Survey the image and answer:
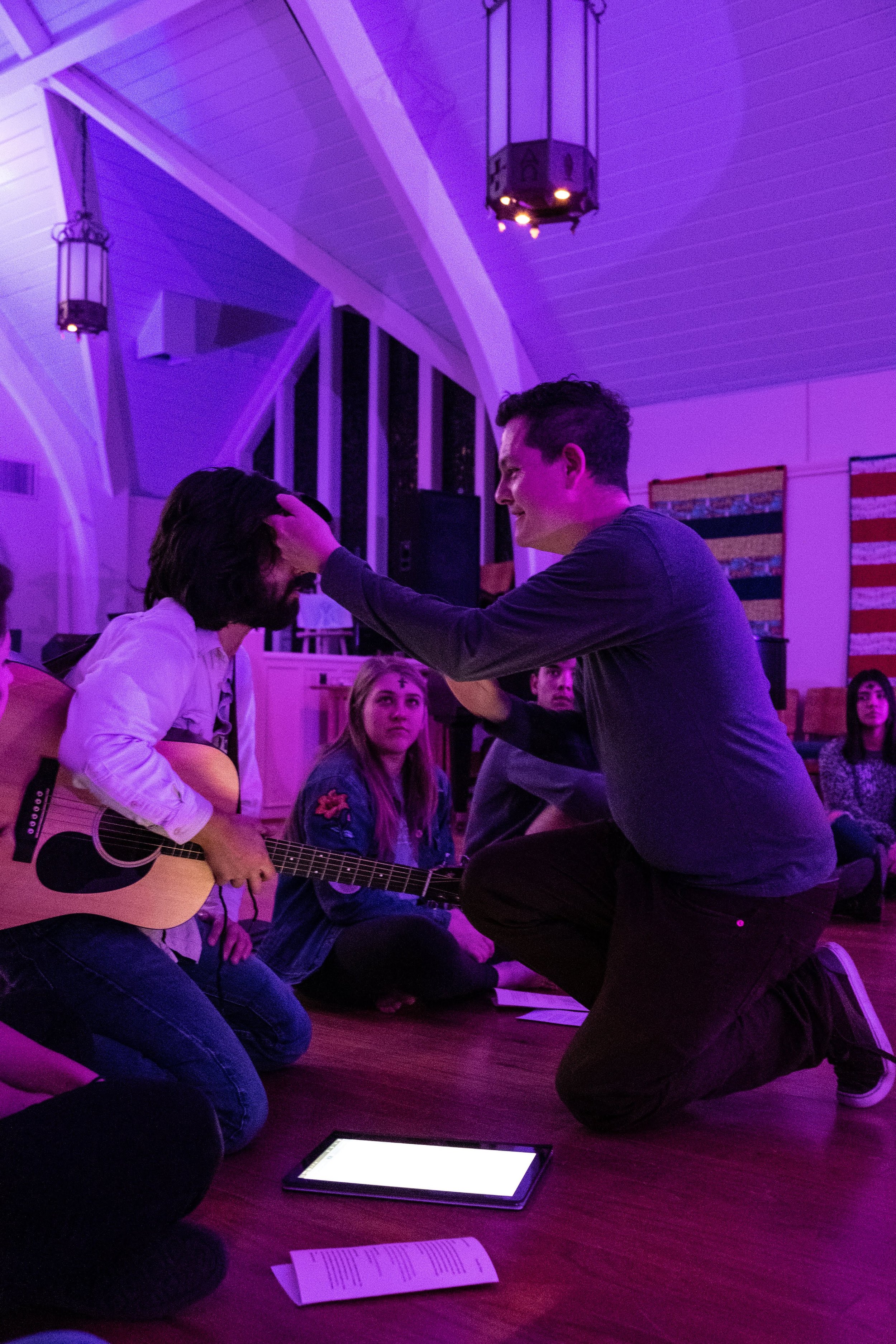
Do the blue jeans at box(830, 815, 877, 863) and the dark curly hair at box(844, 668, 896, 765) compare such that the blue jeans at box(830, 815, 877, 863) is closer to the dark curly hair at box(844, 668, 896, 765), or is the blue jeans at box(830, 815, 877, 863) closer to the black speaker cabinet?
the dark curly hair at box(844, 668, 896, 765)

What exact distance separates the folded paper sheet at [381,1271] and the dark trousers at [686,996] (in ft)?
1.71

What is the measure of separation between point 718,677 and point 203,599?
3.10ft

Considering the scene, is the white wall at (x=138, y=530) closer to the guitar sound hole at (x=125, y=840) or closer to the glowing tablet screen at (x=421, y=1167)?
the guitar sound hole at (x=125, y=840)

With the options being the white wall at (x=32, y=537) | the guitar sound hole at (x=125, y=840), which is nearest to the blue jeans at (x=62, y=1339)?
the guitar sound hole at (x=125, y=840)

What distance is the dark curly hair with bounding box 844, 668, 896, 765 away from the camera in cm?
520

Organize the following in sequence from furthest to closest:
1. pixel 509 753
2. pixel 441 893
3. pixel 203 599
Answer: pixel 509 753 < pixel 441 893 < pixel 203 599

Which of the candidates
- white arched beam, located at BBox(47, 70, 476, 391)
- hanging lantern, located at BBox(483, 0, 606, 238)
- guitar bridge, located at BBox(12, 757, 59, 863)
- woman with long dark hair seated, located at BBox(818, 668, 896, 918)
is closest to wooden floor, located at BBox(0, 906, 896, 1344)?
guitar bridge, located at BBox(12, 757, 59, 863)

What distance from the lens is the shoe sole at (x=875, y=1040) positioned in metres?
2.16

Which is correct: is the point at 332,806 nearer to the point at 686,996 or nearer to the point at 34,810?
→ the point at 34,810

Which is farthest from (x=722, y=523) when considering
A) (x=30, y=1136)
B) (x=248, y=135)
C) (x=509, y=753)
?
(x=30, y=1136)

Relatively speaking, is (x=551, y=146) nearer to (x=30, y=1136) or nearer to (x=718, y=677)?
(x=718, y=677)

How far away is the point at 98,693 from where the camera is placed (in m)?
1.92

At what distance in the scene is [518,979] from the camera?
3162mm

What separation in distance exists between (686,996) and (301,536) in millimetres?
1075
